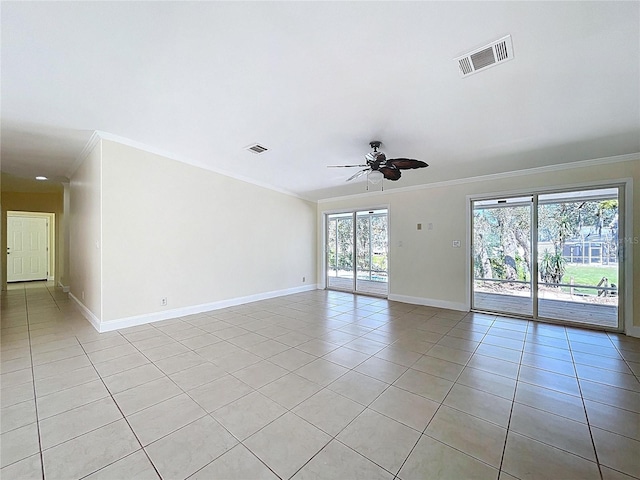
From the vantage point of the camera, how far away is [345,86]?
259 centimetres

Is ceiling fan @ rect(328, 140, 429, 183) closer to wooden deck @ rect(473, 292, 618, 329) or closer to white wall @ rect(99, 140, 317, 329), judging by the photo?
white wall @ rect(99, 140, 317, 329)

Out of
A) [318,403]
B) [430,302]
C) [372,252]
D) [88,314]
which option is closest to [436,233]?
[430,302]

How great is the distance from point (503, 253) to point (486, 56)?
3.82 m

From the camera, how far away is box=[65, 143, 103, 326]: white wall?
391 cm

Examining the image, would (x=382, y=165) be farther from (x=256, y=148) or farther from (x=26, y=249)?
(x=26, y=249)

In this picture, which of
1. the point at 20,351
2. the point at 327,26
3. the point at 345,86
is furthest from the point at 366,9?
the point at 20,351

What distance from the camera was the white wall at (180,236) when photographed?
3957 mm

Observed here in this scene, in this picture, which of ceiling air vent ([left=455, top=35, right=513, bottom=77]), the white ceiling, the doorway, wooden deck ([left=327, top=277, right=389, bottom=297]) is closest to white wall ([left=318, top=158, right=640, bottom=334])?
the doorway

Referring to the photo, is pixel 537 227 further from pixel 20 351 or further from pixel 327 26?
pixel 20 351

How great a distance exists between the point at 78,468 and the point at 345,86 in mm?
3354

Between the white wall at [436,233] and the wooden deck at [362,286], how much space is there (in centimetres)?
69

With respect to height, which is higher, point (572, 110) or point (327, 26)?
point (327, 26)

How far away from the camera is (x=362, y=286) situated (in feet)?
23.3

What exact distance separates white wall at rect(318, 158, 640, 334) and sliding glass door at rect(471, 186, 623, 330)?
0.23m
